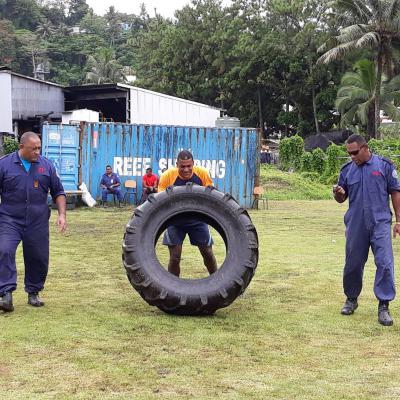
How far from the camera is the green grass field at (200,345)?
408 centimetres

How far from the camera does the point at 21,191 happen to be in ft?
20.0

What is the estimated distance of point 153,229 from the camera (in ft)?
20.2

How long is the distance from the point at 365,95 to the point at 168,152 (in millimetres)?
20870

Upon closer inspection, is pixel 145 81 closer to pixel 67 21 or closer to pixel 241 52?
pixel 241 52

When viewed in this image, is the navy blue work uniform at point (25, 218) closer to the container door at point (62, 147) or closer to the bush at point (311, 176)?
the container door at point (62, 147)

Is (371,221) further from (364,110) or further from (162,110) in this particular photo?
(364,110)

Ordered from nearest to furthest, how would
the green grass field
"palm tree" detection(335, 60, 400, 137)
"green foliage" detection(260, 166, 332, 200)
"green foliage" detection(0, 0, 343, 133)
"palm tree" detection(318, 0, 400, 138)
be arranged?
the green grass field
"green foliage" detection(260, 166, 332, 200)
"palm tree" detection(318, 0, 400, 138)
"palm tree" detection(335, 60, 400, 137)
"green foliage" detection(0, 0, 343, 133)

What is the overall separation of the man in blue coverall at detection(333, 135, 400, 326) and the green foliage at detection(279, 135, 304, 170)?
23172 mm

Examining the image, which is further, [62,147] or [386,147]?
[386,147]

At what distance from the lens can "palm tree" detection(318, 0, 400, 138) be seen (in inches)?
1331

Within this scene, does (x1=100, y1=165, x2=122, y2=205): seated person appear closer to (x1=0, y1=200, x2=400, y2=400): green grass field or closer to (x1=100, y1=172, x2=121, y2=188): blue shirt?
(x1=100, y1=172, x2=121, y2=188): blue shirt

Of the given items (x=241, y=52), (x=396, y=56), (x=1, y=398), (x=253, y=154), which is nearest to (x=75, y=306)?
(x=1, y=398)

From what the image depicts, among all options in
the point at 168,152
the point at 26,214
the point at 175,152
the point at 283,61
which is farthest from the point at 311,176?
the point at 26,214

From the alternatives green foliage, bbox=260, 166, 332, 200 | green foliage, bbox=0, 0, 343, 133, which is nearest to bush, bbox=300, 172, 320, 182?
green foliage, bbox=260, 166, 332, 200
